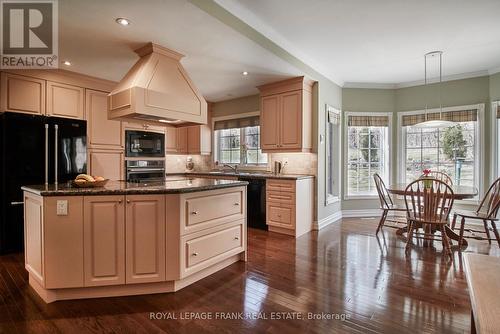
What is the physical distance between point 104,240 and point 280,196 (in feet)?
8.59

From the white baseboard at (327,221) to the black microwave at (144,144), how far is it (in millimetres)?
3183

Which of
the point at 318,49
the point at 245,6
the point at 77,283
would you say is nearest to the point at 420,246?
the point at 318,49

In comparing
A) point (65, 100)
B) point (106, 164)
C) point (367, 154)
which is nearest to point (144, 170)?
point (106, 164)

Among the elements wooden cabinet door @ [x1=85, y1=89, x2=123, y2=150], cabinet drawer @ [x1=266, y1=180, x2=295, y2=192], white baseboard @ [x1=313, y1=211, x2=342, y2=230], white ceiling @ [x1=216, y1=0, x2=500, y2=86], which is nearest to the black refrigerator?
wooden cabinet door @ [x1=85, y1=89, x2=123, y2=150]

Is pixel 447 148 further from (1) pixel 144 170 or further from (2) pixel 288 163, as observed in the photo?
(1) pixel 144 170

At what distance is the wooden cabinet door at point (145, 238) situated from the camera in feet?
7.07

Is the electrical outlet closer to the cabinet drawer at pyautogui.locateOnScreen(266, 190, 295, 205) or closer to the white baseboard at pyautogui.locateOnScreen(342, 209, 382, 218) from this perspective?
A: the cabinet drawer at pyautogui.locateOnScreen(266, 190, 295, 205)

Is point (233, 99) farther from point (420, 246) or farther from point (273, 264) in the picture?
point (420, 246)

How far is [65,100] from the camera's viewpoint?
12.4 feet

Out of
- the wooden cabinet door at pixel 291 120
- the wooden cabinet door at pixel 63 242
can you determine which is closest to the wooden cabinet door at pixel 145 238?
the wooden cabinet door at pixel 63 242

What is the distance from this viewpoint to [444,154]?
4867 millimetres

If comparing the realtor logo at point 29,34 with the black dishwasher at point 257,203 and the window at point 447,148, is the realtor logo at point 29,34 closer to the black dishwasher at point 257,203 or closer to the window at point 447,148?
the black dishwasher at point 257,203

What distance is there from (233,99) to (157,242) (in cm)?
401

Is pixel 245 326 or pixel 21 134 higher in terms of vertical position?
pixel 21 134
